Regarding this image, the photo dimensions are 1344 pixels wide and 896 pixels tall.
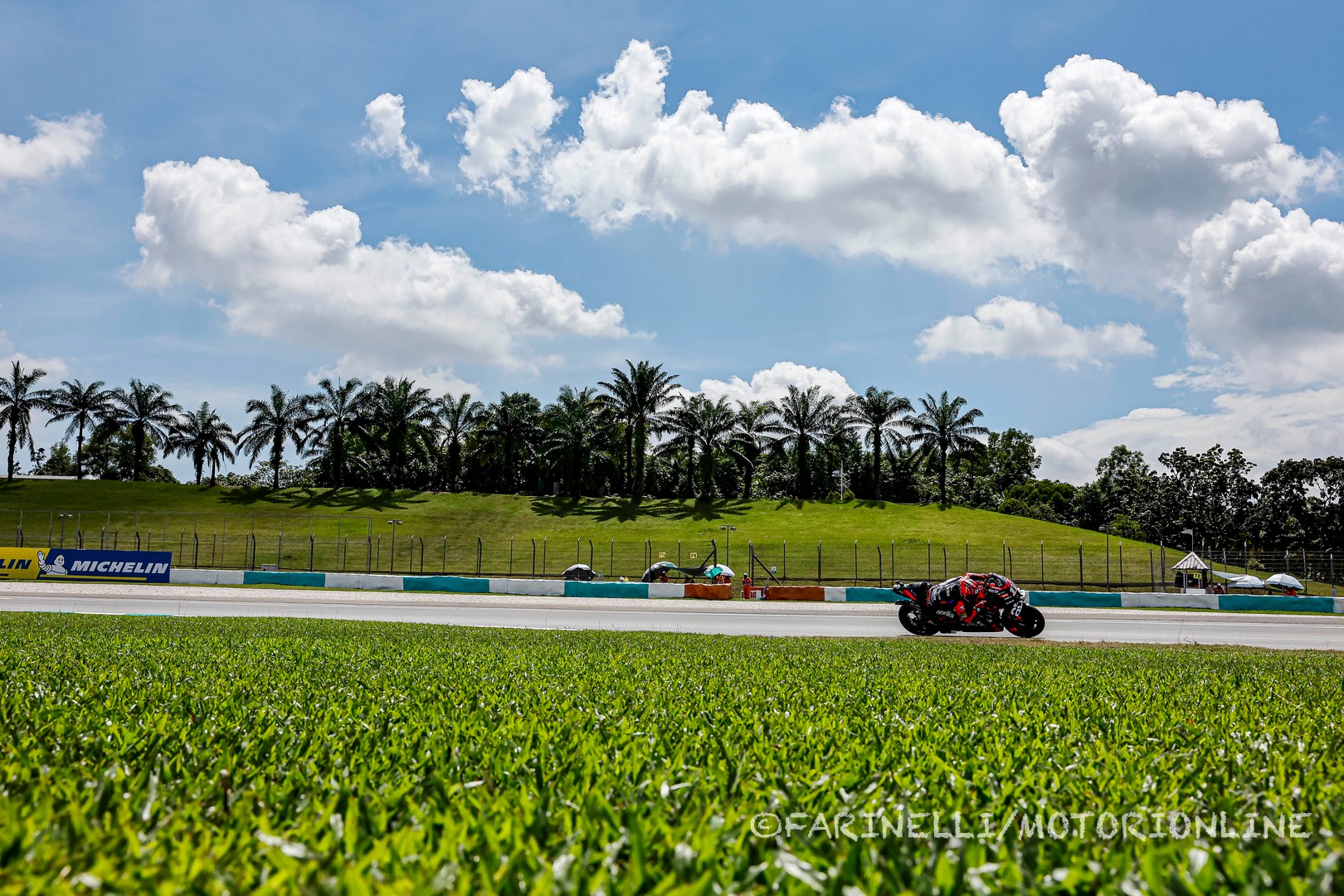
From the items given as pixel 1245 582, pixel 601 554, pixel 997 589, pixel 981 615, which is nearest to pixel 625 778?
pixel 981 615

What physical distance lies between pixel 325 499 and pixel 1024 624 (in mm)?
69972

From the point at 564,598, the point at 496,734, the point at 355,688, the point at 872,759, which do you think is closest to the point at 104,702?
the point at 355,688

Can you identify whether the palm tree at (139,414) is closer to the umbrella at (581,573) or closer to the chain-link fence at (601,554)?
the chain-link fence at (601,554)

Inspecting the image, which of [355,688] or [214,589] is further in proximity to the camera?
[214,589]

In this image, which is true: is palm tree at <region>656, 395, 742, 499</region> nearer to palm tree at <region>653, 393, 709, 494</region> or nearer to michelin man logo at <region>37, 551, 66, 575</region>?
→ palm tree at <region>653, 393, 709, 494</region>

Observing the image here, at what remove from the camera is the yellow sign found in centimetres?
3734

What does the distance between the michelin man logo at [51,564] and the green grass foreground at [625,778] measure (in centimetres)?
3858

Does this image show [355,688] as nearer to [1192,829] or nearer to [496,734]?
[496,734]

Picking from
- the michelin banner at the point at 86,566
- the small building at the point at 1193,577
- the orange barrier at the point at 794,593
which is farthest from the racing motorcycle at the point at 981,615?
the michelin banner at the point at 86,566

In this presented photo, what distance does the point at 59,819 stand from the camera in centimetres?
234

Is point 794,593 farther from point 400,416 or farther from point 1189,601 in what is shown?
point 400,416

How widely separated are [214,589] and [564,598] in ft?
48.6

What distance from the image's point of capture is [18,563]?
3762 centimetres

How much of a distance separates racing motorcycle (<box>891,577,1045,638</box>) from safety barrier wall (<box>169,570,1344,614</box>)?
15418 mm
